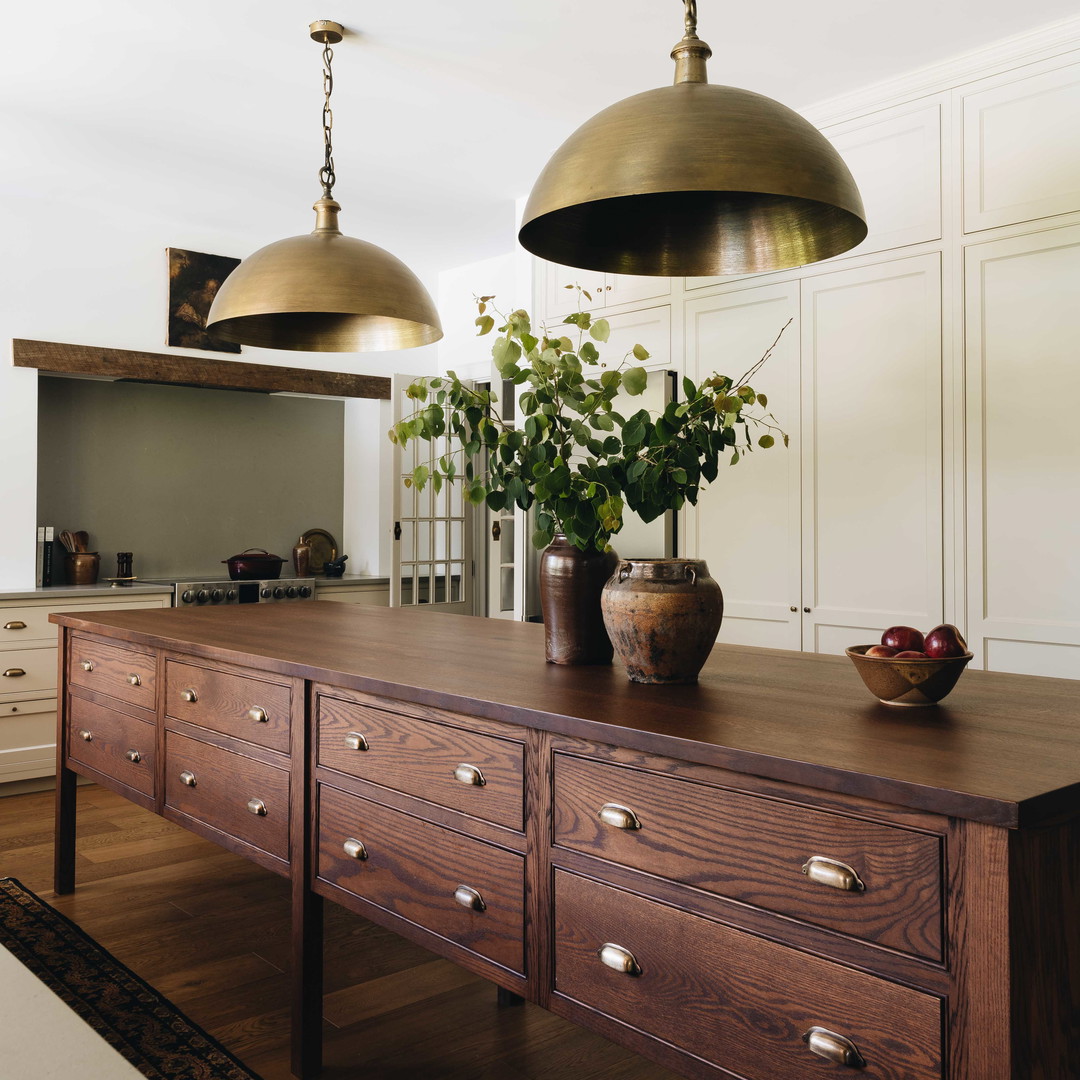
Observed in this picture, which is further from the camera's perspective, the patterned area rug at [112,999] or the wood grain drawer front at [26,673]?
the wood grain drawer front at [26,673]

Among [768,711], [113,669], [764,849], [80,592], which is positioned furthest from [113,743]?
[764,849]

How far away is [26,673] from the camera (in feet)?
14.4

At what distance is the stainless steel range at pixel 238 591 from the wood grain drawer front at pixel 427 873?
3.05m

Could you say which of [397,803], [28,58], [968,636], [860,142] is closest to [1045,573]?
[968,636]

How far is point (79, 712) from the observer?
312cm

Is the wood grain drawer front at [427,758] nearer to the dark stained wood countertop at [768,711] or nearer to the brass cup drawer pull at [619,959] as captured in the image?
the dark stained wood countertop at [768,711]

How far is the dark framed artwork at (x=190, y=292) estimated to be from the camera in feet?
17.3

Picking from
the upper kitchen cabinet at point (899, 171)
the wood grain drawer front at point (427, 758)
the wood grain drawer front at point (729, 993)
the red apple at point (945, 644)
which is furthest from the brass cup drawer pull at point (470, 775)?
the upper kitchen cabinet at point (899, 171)

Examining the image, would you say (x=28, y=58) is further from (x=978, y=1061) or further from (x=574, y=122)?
(x=978, y=1061)

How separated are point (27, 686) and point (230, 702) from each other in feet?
8.53

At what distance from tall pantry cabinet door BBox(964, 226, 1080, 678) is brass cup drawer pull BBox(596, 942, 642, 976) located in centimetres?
239

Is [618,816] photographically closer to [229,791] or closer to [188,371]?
[229,791]

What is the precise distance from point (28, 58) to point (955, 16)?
3.17 m

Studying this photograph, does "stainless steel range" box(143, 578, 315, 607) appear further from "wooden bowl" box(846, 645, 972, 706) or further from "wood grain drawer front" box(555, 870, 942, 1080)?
"wooden bowl" box(846, 645, 972, 706)
